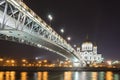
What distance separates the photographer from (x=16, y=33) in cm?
4300

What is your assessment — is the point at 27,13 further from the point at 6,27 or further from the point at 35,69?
the point at 35,69

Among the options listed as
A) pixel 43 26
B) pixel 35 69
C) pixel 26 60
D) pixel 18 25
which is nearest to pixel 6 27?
pixel 18 25

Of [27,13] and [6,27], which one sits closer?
[6,27]

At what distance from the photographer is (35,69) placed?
10231cm

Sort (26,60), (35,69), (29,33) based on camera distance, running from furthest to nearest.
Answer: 1. (26,60)
2. (35,69)
3. (29,33)

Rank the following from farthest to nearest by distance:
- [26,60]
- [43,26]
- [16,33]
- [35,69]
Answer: [26,60]
[35,69]
[43,26]
[16,33]

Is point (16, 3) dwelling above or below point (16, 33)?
above

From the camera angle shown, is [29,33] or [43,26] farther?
[43,26]

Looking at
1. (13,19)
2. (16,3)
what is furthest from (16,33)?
(16,3)

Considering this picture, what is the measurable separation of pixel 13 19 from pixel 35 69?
6084cm

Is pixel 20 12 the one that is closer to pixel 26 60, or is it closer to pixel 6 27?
pixel 6 27

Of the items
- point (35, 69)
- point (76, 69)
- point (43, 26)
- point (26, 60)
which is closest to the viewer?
point (43, 26)

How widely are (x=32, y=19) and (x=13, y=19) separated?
263 inches

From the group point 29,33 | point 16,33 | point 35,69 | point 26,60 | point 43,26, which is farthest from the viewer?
point 26,60
